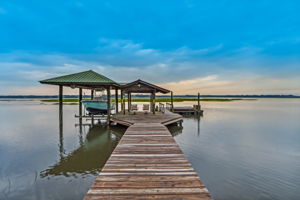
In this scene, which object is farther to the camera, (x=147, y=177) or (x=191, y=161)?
(x=191, y=161)

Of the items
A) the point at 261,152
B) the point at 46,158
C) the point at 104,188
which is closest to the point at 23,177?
the point at 46,158

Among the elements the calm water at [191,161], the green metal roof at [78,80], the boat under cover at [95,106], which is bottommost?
the calm water at [191,161]

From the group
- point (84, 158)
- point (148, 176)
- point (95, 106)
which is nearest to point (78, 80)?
point (95, 106)

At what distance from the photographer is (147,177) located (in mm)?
3352

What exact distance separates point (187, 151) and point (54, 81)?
9468mm

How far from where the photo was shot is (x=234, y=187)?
4.50 metres

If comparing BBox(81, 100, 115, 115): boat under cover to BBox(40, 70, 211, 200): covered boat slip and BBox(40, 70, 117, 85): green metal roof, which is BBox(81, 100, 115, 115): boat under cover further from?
BBox(40, 70, 211, 200): covered boat slip

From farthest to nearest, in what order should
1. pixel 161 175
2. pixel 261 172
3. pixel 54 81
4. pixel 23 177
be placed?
pixel 54 81 < pixel 261 172 < pixel 23 177 < pixel 161 175

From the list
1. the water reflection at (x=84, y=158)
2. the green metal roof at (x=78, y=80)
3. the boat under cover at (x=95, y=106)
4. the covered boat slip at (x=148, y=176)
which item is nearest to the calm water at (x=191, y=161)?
the water reflection at (x=84, y=158)

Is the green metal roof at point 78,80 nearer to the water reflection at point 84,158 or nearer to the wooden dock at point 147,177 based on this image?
the water reflection at point 84,158

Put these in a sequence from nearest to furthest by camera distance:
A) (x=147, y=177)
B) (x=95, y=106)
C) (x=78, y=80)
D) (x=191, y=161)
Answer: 1. (x=147, y=177)
2. (x=191, y=161)
3. (x=78, y=80)
4. (x=95, y=106)

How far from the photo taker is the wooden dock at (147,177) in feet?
8.96

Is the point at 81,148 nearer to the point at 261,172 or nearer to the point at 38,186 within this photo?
the point at 38,186

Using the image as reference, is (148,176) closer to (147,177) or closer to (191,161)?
(147,177)
